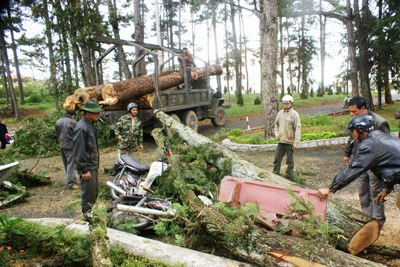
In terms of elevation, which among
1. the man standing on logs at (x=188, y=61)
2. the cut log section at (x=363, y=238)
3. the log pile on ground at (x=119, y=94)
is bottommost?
the cut log section at (x=363, y=238)

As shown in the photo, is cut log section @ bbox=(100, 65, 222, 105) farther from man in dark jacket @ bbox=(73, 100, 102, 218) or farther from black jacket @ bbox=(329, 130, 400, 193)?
black jacket @ bbox=(329, 130, 400, 193)

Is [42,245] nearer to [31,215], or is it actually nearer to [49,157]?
[31,215]

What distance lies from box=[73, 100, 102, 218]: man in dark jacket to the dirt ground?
1.17 feet

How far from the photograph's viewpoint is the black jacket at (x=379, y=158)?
2961mm

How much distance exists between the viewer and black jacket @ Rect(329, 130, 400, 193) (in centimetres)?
296

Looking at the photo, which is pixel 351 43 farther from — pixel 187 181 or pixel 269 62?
pixel 187 181

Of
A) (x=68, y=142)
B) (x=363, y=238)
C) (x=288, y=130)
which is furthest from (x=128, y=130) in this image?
(x=363, y=238)

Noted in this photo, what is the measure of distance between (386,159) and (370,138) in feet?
0.79

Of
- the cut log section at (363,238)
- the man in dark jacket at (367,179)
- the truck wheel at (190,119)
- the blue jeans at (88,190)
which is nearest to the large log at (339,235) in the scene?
the cut log section at (363,238)

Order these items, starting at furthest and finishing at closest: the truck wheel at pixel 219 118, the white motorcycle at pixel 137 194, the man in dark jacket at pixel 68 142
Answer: the truck wheel at pixel 219 118
the man in dark jacket at pixel 68 142
the white motorcycle at pixel 137 194

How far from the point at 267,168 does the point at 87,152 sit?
4.24 meters

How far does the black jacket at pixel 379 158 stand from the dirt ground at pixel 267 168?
3.15ft

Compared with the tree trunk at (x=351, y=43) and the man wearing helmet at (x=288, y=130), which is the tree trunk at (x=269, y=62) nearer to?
the man wearing helmet at (x=288, y=130)

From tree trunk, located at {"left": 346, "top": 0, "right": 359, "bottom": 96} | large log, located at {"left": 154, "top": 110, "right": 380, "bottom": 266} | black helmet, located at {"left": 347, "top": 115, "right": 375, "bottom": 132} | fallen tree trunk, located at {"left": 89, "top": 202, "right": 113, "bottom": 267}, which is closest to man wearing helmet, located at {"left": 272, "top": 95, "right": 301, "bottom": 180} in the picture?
large log, located at {"left": 154, "top": 110, "right": 380, "bottom": 266}
